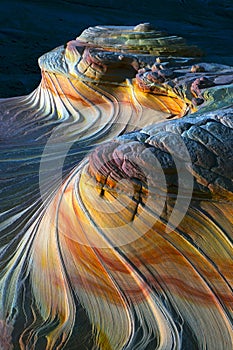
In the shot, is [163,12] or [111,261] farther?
[163,12]

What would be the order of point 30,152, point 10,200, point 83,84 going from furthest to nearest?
point 83,84
point 30,152
point 10,200

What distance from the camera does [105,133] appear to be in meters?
1.40

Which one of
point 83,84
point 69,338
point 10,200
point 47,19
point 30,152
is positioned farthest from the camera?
point 47,19

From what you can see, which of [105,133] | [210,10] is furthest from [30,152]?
[210,10]

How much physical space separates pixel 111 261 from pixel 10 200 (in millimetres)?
271

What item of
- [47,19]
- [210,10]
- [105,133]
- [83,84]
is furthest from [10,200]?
[210,10]

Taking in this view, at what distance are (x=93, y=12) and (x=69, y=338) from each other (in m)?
2.18

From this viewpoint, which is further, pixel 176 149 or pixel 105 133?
pixel 105 133

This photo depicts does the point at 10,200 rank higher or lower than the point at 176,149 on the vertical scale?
lower

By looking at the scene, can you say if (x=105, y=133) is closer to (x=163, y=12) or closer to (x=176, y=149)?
(x=176, y=149)

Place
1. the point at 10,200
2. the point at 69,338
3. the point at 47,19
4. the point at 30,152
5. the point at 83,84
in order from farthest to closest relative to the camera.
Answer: the point at 47,19
the point at 83,84
the point at 30,152
the point at 10,200
the point at 69,338

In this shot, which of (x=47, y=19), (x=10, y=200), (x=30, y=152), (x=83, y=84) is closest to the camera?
(x=10, y=200)

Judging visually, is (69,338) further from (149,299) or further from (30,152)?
(30,152)

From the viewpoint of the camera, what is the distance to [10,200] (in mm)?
1172
